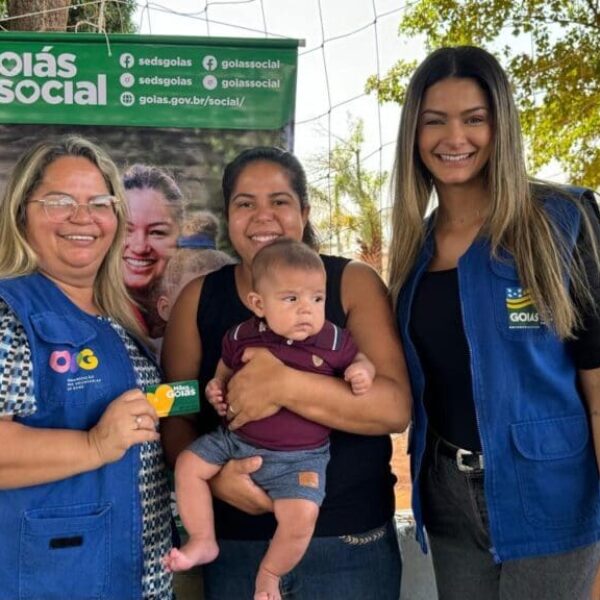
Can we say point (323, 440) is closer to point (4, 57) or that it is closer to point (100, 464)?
point (100, 464)

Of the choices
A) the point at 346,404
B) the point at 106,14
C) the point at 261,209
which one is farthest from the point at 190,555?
the point at 106,14

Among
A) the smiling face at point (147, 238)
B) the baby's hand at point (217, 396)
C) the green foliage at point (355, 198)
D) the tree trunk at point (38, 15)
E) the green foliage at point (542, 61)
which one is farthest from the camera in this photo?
the green foliage at point (542, 61)

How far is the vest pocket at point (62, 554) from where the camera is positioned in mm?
1747

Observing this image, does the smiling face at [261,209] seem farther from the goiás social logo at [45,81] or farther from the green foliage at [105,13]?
the green foliage at [105,13]

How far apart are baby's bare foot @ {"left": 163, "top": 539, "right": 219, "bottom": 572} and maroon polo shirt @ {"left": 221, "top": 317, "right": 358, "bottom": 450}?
0.31m

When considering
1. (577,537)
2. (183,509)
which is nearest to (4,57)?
(183,509)

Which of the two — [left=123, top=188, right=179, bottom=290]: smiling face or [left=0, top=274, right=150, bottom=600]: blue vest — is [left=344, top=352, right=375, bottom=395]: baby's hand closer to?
[left=0, top=274, right=150, bottom=600]: blue vest

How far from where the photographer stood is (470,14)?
7012 millimetres

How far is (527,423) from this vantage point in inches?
77.4

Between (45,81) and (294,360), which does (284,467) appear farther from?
(45,81)

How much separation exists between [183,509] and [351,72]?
11.7 feet

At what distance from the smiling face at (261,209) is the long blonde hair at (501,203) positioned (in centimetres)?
33

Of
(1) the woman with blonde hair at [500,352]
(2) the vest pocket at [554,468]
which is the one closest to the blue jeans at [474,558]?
(1) the woman with blonde hair at [500,352]

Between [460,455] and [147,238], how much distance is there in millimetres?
1417
